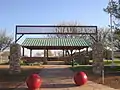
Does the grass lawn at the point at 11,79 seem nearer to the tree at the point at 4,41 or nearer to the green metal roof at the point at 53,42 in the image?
the green metal roof at the point at 53,42

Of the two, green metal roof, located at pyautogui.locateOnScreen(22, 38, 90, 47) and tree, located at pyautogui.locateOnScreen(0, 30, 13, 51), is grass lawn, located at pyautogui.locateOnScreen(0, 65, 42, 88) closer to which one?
green metal roof, located at pyautogui.locateOnScreen(22, 38, 90, 47)

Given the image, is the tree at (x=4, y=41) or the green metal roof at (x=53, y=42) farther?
the tree at (x=4, y=41)

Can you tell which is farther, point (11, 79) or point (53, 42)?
point (53, 42)

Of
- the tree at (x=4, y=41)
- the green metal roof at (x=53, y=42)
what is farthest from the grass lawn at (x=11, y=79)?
the tree at (x=4, y=41)

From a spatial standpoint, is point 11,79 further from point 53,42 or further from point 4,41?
point 4,41

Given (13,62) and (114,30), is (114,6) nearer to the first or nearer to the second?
(114,30)

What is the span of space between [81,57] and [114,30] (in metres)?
15.8

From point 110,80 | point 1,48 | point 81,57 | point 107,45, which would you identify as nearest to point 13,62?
point 110,80

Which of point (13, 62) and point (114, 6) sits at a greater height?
point (114, 6)

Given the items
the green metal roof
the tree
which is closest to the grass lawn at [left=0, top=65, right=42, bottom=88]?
the green metal roof

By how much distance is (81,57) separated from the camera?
4309 cm

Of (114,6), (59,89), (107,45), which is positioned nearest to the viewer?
(59,89)

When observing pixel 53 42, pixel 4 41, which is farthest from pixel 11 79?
pixel 4 41

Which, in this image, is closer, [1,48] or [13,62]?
[13,62]
